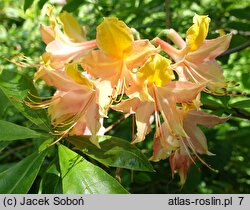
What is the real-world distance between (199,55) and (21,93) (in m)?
0.54

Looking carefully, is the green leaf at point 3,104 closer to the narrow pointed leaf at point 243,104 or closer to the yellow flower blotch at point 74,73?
the yellow flower blotch at point 74,73

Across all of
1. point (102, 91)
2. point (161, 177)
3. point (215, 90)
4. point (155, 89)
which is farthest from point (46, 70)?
point (161, 177)

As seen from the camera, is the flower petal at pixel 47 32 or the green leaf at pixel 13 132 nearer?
the green leaf at pixel 13 132

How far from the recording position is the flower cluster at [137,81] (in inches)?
46.9

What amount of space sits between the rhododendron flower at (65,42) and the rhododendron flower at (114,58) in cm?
13

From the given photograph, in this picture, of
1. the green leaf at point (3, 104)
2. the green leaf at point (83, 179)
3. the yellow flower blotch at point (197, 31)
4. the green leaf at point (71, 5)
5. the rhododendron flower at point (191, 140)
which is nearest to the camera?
the green leaf at point (83, 179)

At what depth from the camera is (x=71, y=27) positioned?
1457 millimetres

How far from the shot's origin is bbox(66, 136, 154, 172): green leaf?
4.04 ft

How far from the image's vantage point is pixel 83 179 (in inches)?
45.9

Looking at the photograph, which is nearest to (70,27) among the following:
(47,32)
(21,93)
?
(47,32)

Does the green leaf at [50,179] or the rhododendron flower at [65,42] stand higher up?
the rhododendron flower at [65,42]

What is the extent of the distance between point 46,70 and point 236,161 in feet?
5.24

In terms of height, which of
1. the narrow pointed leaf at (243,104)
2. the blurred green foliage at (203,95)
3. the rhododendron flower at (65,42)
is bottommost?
the blurred green foliage at (203,95)

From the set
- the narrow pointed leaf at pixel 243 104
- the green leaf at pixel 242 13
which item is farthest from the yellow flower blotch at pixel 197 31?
the green leaf at pixel 242 13
